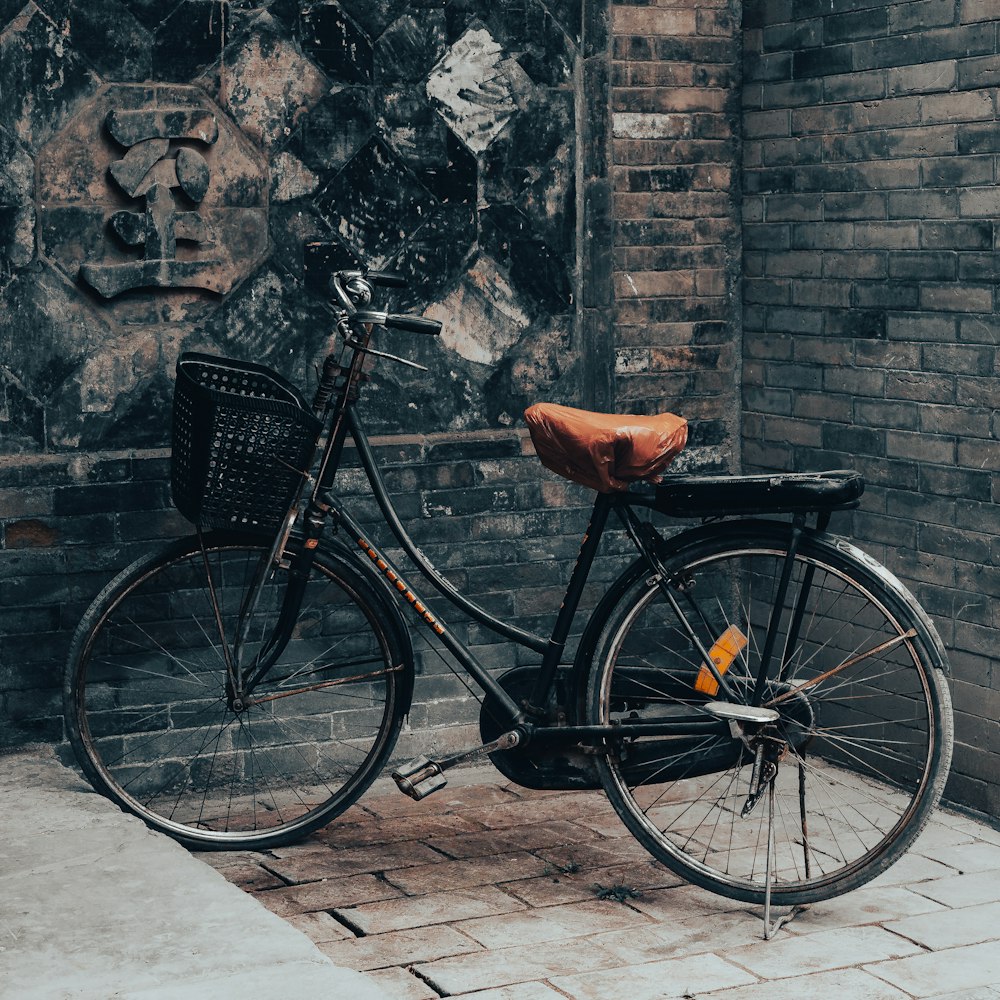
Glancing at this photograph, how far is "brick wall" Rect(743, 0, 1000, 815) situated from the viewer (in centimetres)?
489

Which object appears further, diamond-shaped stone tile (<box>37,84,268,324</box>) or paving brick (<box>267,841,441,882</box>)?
diamond-shaped stone tile (<box>37,84,268,324</box>)

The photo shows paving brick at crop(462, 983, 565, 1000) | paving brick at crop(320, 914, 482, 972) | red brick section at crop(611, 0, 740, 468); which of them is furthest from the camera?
red brick section at crop(611, 0, 740, 468)

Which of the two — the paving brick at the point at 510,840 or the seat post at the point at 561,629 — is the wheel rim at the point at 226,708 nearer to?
the paving brick at the point at 510,840

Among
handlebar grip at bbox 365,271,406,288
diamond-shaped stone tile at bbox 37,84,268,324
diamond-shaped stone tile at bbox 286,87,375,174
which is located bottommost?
handlebar grip at bbox 365,271,406,288

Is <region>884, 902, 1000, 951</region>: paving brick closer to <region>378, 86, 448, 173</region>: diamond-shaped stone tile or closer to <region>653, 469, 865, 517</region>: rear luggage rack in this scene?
<region>653, 469, 865, 517</region>: rear luggage rack

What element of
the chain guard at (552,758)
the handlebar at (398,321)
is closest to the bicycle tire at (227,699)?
the chain guard at (552,758)

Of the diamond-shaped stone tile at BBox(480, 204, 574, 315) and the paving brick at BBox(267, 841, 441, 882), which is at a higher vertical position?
the diamond-shaped stone tile at BBox(480, 204, 574, 315)

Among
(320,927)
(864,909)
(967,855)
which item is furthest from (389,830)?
(967,855)

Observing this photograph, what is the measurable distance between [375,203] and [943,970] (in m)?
2.80

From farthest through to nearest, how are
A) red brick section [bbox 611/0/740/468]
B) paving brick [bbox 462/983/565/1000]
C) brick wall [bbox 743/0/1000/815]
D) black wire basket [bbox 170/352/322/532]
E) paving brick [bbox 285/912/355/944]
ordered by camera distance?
1. red brick section [bbox 611/0/740/468]
2. brick wall [bbox 743/0/1000/815]
3. black wire basket [bbox 170/352/322/532]
4. paving brick [bbox 285/912/355/944]
5. paving brick [bbox 462/983/565/1000]

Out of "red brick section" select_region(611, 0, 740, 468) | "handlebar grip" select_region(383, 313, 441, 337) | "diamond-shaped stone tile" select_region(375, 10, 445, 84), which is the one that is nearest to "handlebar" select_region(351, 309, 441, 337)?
"handlebar grip" select_region(383, 313, 441, 337)

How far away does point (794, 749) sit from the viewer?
13.8ft

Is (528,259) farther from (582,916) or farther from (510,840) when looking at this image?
(582,916)

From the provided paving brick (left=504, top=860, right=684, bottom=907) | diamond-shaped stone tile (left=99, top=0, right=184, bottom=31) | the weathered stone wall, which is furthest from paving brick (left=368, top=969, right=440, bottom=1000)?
diamond-shaped stone tile (left=99, top=0, right=184, bottom=31)
